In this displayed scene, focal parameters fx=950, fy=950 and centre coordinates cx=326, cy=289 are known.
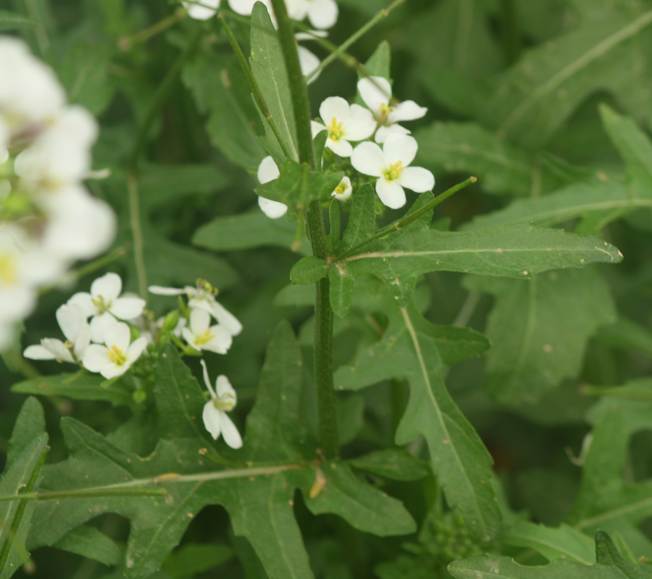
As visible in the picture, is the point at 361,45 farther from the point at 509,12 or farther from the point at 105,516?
the point at 105,516

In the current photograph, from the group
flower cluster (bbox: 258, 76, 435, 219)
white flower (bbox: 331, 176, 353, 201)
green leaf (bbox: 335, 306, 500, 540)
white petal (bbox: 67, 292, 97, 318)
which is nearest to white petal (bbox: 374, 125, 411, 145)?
flower cluster (bbox: 258, 76, 435, 219)

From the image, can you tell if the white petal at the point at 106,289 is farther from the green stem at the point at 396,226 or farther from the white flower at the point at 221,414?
the green stem at the point at 396,226

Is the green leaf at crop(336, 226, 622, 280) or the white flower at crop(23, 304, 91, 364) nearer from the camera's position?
Answer: the green leaf at crop(336, 226, 622, 280)

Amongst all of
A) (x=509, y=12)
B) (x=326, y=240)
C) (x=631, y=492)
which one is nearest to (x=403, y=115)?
(x=326, y=240)

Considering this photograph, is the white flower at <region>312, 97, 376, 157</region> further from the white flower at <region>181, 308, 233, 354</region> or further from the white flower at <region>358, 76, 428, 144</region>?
the white flower at <region>181, 308, 233, 354</region>

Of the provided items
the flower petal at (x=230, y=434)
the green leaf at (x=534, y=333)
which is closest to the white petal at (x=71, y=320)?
the flower petal at (x=230, y=434)

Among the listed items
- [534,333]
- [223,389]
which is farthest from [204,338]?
[534,333]
